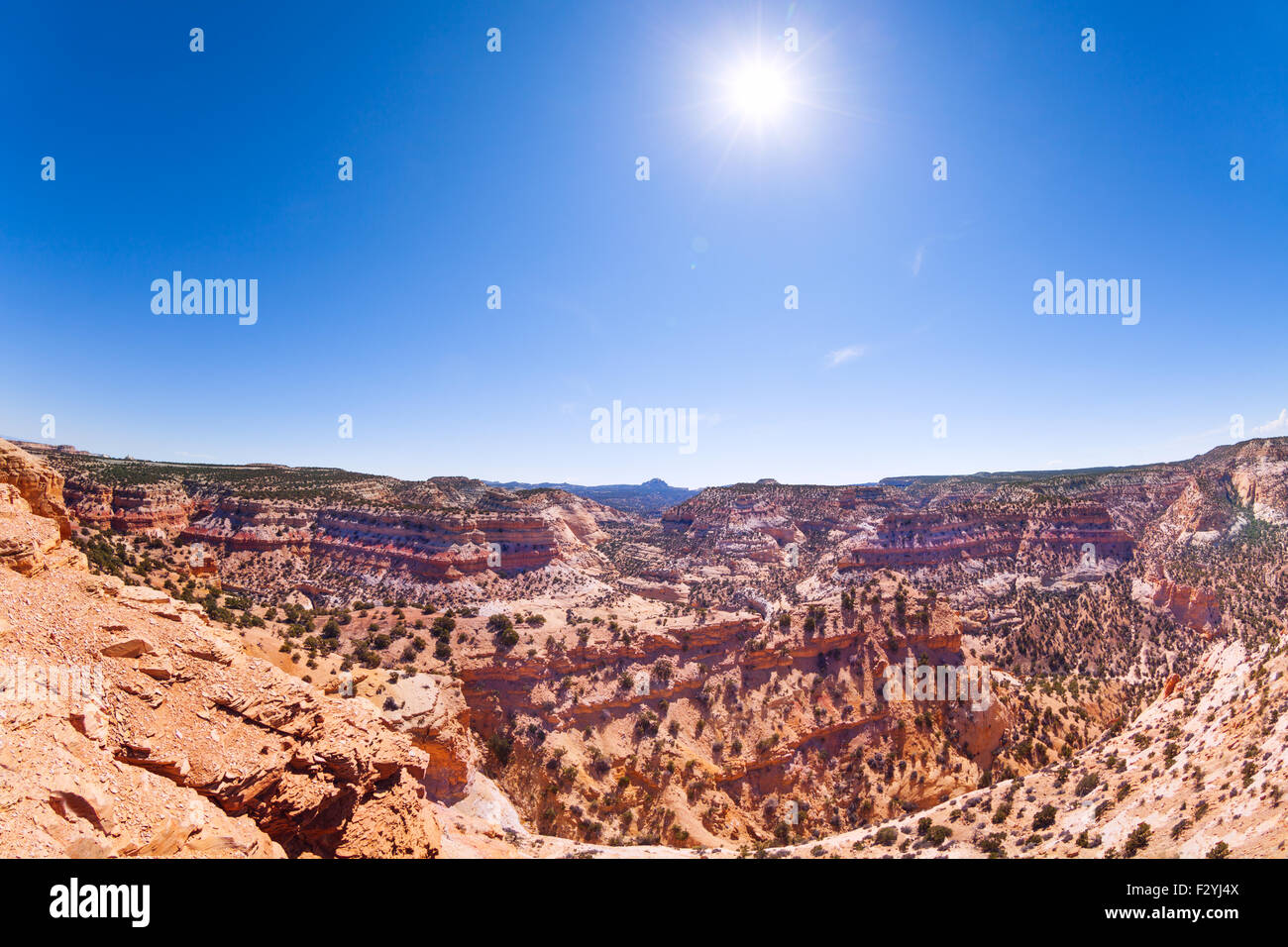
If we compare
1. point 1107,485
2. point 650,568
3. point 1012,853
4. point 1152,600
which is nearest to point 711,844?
point 1012,853

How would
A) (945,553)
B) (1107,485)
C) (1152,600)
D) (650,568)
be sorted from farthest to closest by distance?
(1107,485) < (650,568) < (945,553) < (1152,600)

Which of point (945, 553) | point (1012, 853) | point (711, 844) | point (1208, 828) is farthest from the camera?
point (945, 553)

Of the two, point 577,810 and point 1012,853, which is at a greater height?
point 1012,853
